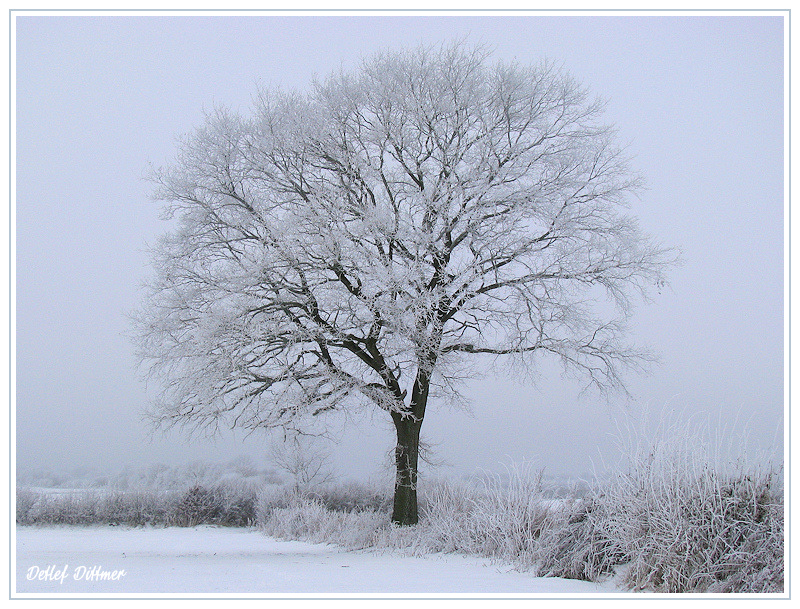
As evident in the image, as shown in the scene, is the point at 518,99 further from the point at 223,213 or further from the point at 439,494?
the point at 439,494

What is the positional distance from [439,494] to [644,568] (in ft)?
18.9

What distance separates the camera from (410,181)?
12.8 metres

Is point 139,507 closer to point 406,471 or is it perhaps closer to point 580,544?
point 406,471

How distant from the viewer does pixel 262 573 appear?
720cm

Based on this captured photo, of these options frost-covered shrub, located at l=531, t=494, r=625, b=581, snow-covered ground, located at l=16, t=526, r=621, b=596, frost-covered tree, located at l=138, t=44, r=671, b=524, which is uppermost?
frost-covered tree, located at l=138, t=44, r=671, b=524

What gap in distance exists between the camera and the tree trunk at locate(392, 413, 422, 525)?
37.5ft
